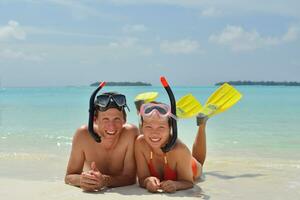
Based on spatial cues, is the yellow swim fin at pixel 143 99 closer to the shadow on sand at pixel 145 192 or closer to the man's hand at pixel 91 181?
the shadow on sand at pixel 145 192

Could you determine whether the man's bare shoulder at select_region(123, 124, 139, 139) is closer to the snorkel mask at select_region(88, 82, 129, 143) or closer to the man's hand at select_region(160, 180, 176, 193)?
the snorkel mask at select_region(88, 82, 129, 143)

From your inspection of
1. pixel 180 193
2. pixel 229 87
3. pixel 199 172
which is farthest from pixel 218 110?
pixel 180 193

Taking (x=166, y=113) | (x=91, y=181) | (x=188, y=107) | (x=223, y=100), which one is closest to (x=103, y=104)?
(x=166, y=113)

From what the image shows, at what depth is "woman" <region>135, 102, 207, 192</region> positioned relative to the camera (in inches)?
148

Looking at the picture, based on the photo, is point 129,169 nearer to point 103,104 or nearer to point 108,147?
point 108,147

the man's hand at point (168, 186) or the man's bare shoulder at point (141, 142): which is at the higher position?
the man's bare shoulder at point (141, 142)

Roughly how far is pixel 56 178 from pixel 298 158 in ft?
12.1

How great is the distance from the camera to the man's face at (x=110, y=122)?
3.87m

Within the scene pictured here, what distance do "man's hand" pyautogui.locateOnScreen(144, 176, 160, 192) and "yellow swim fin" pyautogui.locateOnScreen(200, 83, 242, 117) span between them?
209 cm

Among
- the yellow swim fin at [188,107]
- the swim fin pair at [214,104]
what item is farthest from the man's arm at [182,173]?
the yellow swim fin at [188,107]

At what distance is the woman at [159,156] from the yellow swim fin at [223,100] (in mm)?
1838

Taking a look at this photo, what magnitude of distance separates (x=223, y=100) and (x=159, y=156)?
223 cm

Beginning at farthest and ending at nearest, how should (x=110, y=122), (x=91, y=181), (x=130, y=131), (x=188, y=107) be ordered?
(x=188, y=107), (x=130, y=131), (x=110, y=122), (x=91, y=181)

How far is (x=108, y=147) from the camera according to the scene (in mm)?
4102
